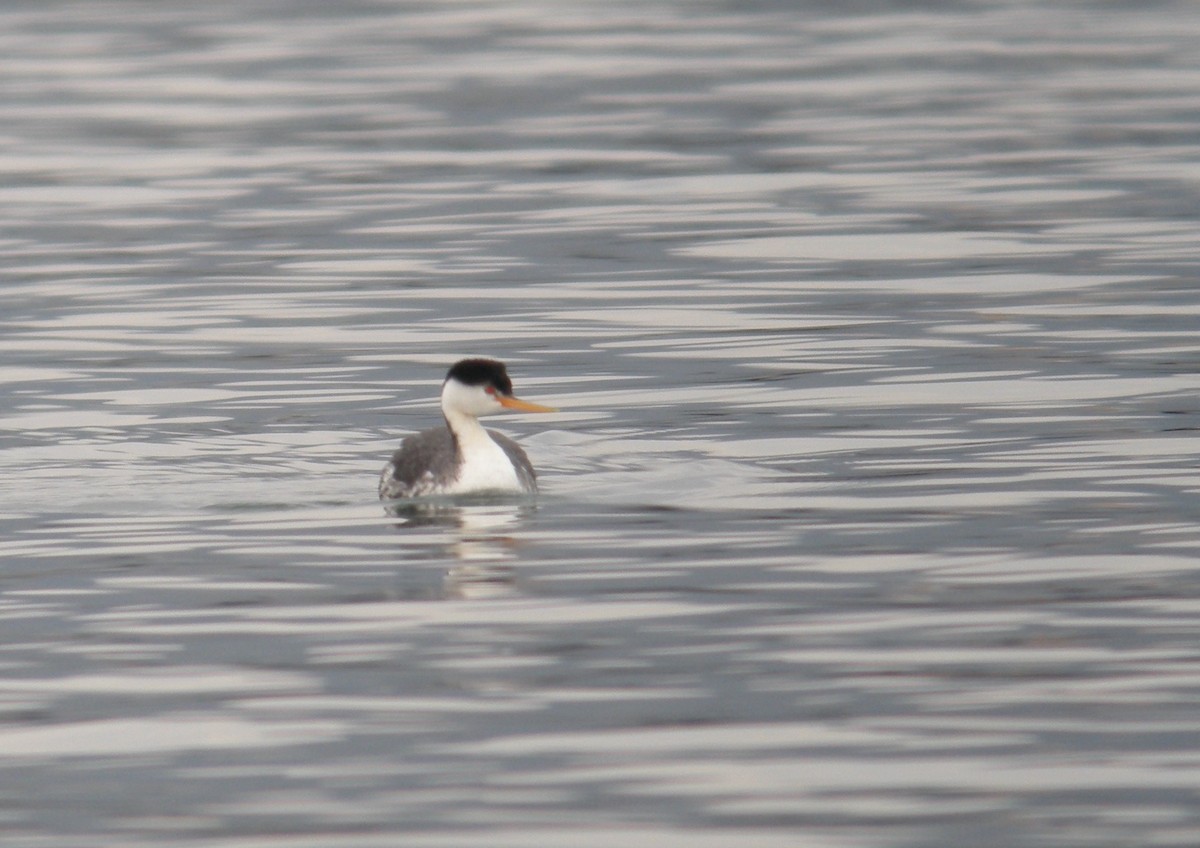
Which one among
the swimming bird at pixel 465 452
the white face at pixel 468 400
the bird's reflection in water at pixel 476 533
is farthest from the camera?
the white face at pixel 468 400

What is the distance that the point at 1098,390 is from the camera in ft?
56.4

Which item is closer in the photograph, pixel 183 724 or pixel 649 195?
pixel 183 724

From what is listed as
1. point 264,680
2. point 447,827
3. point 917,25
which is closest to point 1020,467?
point 264,680

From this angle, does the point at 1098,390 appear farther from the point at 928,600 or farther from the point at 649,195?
the point at 649,195

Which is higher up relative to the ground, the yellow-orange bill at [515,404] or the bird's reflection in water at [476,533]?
the yellow-orange bill at [515,404]

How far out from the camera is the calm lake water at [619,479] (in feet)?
28.9

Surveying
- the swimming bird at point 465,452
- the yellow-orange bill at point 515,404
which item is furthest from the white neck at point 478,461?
the yellow-orange bill at point 515,404

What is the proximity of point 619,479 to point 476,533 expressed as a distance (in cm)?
157

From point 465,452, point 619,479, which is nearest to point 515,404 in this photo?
point 465,452

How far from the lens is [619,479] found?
14.9m

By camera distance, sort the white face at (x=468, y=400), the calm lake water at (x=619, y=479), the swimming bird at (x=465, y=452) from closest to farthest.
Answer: the calm lake water at (x=619, y=479) → the swimming bird at (x=465, y=452) → the white face at (x=468, y=400)

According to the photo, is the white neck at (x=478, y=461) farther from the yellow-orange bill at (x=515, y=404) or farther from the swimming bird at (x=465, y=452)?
the yellow-orange bill at (x=515, y=404)

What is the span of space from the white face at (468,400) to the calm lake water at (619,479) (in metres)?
0.56

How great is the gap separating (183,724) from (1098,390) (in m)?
9.05
